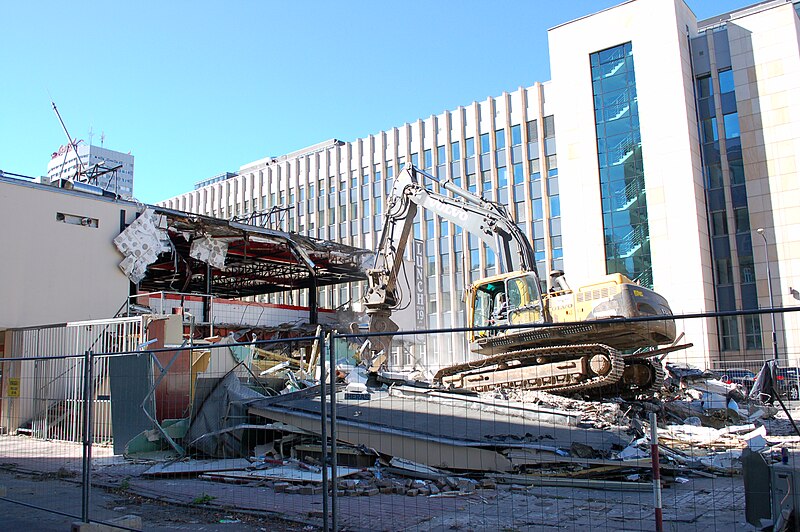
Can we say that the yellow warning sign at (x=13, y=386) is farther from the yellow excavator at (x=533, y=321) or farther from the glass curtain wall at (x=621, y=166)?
the glass curtain wall at (x=621, y=166)

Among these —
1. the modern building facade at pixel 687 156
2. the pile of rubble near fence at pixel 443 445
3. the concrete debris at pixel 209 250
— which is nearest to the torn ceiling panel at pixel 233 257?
the concrete debris at pixel 209 250

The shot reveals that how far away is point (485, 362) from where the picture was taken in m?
18.8

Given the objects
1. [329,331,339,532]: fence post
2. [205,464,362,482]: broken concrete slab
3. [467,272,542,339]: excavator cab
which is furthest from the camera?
[467,272,542,339]: excavator cab

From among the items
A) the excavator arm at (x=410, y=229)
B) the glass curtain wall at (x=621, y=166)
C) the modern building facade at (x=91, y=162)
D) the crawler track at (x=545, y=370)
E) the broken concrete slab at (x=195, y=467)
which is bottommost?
the broken concrete slab at (x=195, y=467)

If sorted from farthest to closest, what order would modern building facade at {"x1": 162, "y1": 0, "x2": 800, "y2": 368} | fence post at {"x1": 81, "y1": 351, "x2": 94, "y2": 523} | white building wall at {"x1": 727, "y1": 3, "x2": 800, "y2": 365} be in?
modern building facade at {"x1": 162, "y1": 0, "x2": 800, "y2": 368} < white building wall at {"x1": 727, "y1": 3, "x2": 800, "y2": 365} < fence post at {"x1": 81, "y1": 351, "x2": 94, "y2": 523}

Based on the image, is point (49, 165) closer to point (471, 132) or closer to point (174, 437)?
point (471, 132)

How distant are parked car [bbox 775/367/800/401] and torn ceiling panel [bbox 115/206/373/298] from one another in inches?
855

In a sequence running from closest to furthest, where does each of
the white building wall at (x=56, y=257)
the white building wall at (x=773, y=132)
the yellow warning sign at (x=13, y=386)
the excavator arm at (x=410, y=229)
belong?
the yellow warning sign at (x=13, y=386) → the excavator arm at (x=410, y=229) → the white building wall at (x=56, y=257) → the white building wall at (x=773, y=132)

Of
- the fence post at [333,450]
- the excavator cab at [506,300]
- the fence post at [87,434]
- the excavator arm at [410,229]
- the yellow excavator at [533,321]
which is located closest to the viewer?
the fence post at [333,450]

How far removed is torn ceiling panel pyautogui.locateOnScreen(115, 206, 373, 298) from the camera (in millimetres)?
26734

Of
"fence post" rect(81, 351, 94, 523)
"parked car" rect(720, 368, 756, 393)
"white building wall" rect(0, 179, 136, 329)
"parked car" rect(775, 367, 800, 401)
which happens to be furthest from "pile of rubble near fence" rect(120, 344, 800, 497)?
"white building wall" rect(0, 179, 136, 329)

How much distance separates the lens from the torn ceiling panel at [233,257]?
87.7 feet

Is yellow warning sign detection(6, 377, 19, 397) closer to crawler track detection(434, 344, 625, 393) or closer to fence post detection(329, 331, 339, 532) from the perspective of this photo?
crawler track detection(434, 344, 625, 393)

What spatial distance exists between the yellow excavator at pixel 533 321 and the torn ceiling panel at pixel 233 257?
33.4 feet
